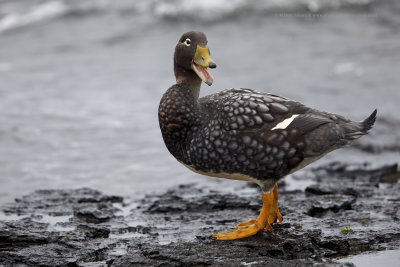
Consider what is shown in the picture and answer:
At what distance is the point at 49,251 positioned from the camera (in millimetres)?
4523

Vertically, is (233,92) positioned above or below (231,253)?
above

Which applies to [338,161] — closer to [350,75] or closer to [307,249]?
[307,249]

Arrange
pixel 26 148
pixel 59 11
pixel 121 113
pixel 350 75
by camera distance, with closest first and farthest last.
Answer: pixel 26 148, pixel 121 113, pixel 350 75, pixel 59 11

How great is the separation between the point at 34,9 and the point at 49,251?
14165 mm

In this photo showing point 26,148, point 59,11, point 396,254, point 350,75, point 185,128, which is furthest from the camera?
point 59,11

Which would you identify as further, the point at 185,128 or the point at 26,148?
the point at 26,148

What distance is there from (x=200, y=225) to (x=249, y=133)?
46.5 inches

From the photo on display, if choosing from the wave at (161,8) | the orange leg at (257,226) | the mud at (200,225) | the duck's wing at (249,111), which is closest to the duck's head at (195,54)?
the duck's wing at (249,111)

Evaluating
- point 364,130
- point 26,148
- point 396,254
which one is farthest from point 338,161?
point 26,148

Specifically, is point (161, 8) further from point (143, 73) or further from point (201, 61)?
point (201, 61)

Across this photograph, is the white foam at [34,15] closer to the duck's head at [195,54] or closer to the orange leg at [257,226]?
the duck's head at [195,54]

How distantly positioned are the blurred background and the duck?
2.20 meters

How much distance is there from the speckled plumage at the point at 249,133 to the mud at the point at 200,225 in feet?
2.02

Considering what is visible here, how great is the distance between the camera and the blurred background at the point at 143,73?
8336 millimetres
